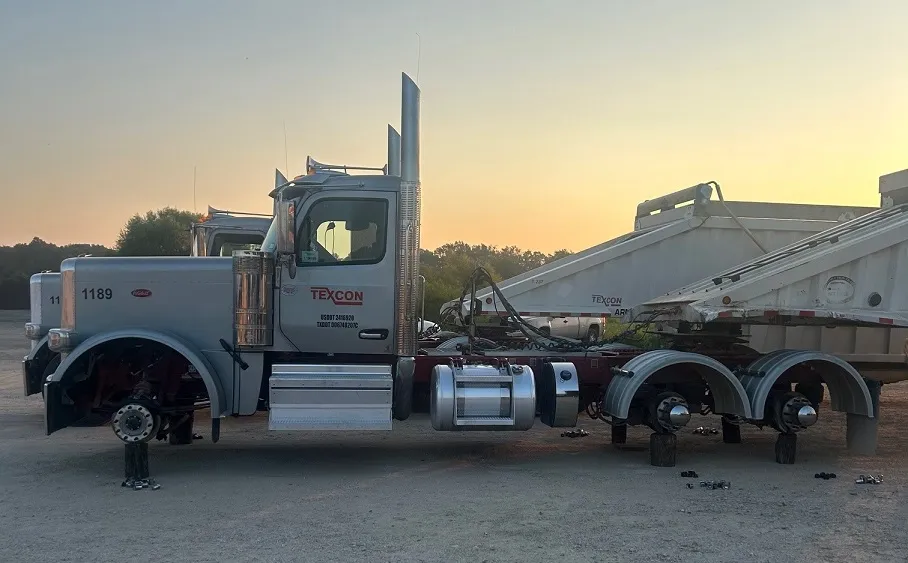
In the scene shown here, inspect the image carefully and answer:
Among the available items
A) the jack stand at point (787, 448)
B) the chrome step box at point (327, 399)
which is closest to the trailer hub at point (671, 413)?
the jack stand at point (787, 448)

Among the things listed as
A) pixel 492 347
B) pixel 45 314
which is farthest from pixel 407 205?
pixel 45 314

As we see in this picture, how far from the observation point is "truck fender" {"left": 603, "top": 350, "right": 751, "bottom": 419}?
746cm

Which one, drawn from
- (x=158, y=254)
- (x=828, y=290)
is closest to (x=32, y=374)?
(x=828, y=290)

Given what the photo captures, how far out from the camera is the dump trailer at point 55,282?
9227mm

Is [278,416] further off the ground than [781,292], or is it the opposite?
[781,292]

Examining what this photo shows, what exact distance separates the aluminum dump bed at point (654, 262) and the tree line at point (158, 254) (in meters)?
7.52

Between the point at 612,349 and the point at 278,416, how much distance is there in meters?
3.74

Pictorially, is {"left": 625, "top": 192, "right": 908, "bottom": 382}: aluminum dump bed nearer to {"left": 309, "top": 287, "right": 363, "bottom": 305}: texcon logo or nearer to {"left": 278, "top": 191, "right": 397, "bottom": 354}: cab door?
{"left": 278, "top": 191, "right": 397, "bottom": 354}: cab door

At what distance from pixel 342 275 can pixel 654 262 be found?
5.29m

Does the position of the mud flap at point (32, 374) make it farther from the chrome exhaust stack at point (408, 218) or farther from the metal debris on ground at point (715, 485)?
the metal debris on ground at point (715, 485)

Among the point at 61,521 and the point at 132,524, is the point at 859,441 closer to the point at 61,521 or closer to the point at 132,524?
the point at 132,524

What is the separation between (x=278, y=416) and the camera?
22.9ft

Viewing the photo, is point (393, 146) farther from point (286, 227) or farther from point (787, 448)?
point (787, 448)

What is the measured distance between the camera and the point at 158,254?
34.3 meters
